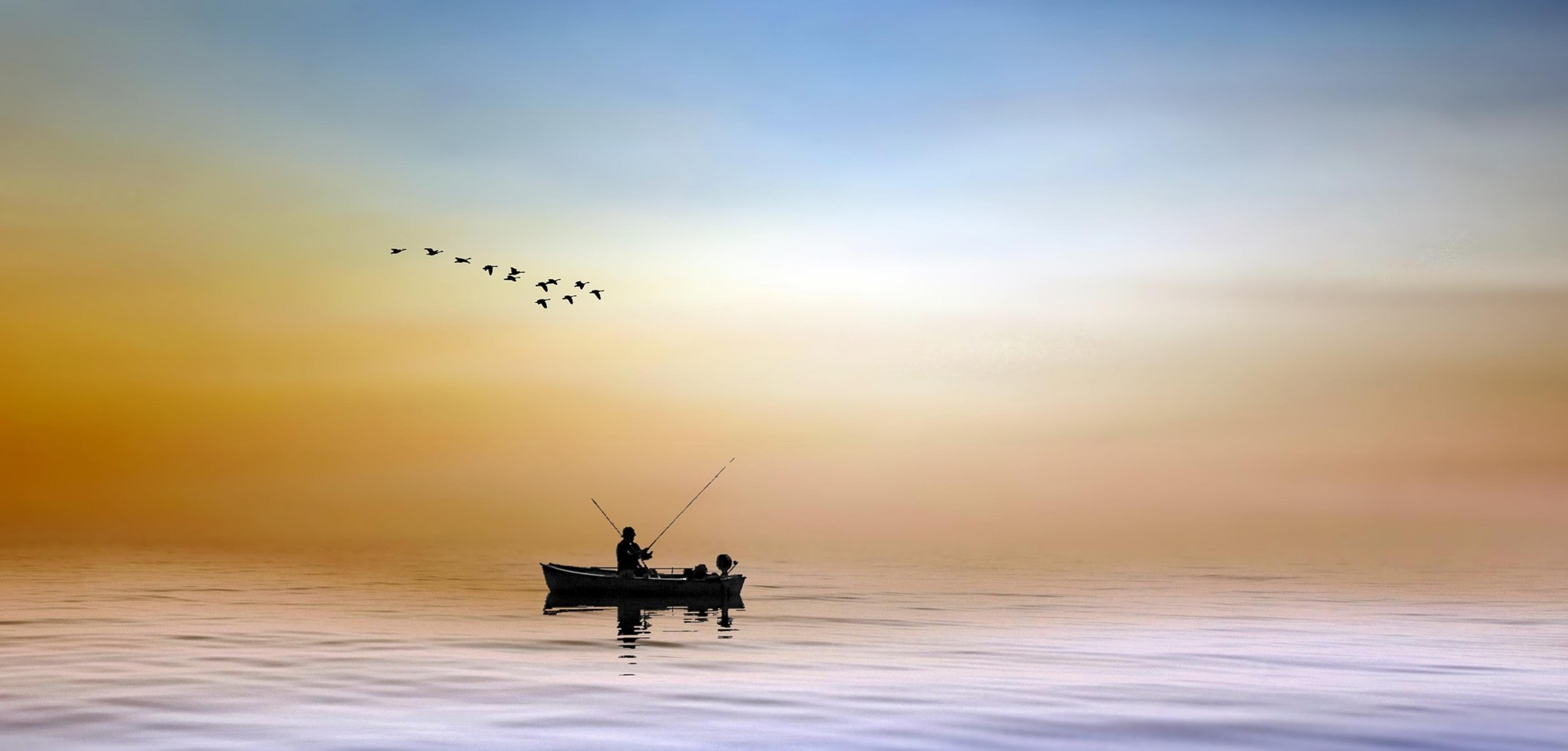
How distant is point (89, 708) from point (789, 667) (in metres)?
14.4

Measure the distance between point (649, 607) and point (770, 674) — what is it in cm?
2145

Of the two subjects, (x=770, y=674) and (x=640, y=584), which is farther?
(x=640, y=584)

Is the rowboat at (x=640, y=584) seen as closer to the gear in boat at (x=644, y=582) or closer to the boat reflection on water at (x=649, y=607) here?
the gear in boat at (x=644, y=582)

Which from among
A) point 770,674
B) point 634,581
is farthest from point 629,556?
point 770,674

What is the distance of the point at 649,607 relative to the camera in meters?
49.3

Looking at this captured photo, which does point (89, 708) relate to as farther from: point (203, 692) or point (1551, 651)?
point (1551, 651)

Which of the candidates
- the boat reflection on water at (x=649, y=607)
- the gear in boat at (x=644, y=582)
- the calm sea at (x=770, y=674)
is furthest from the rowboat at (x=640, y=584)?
the calm sea at (x=770, y=674)

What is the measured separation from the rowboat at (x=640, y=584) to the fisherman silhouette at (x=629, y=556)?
0.31m

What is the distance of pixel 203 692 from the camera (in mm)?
24281

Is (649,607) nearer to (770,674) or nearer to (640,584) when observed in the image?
(640,584)

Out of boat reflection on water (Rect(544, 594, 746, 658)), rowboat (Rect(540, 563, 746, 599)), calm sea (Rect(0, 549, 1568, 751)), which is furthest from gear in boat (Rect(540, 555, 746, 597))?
calm sea (Rect(0, 549, 1568, 751))

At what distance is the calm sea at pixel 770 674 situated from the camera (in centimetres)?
2044

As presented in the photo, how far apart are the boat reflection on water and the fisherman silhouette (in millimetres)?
992

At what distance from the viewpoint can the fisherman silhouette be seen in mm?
48750
